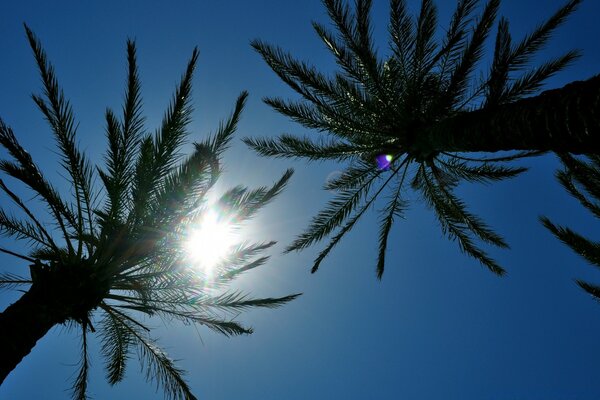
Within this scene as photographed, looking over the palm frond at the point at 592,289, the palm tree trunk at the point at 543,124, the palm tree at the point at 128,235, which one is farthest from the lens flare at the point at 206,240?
the palm frond at the point at 592,289

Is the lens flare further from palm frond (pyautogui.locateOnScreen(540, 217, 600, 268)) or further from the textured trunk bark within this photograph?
palm frond (pyautogui.locateOnScreen(540, 217, 600, 268))

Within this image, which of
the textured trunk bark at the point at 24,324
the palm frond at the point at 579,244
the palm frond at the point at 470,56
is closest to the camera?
the textured trunk bark at the point at 24,324

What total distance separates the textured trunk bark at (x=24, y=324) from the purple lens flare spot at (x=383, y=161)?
5618 mm

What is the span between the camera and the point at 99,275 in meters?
4.79

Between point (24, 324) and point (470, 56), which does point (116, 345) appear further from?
point (470, 56)

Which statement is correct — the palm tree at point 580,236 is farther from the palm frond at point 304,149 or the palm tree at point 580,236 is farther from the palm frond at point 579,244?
the palm frond at point 304,149

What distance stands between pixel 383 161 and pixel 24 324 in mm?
5959

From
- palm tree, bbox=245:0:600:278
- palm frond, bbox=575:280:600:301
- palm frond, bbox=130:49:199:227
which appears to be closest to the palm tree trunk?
palm tree, bbox=245:0:600:278

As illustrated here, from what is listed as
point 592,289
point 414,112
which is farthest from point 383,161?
point 592,289

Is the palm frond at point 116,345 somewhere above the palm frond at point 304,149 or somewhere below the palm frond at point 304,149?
below

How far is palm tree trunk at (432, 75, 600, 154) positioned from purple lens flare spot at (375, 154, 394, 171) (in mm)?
2687

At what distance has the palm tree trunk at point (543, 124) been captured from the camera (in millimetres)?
2537

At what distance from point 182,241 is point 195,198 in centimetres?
74

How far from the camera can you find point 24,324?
385 cm
